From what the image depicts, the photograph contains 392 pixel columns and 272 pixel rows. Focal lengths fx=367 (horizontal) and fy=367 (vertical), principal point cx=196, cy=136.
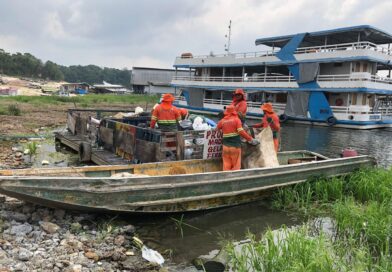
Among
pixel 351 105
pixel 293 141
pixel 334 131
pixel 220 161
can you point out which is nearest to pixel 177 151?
pixel 220 161

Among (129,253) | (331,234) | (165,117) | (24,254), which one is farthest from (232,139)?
(24,254)

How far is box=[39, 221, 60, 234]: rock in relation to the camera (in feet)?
16.8

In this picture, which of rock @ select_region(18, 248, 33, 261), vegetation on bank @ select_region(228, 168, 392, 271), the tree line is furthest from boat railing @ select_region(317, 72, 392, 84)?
the tree line

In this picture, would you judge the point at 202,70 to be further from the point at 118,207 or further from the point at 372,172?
the point at 118,207

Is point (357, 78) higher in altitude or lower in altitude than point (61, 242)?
higher

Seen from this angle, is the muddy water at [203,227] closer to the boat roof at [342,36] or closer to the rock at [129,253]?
the rock at [129,253]

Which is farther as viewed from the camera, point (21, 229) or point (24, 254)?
point (21, 229)

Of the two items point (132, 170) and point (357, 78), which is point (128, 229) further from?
point (357, 78)

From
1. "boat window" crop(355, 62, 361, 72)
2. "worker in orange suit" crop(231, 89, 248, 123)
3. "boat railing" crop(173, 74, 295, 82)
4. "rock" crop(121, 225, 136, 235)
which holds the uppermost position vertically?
"boat window" crop(355, 62, 361, 72)

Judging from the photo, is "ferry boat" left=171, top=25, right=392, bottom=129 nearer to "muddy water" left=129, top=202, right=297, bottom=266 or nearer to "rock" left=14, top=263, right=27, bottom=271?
"muddy water" left=129, top=202, right=297, bottom=266

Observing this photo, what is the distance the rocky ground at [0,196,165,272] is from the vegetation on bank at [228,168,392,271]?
59.8 inches

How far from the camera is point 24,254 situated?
435 cm

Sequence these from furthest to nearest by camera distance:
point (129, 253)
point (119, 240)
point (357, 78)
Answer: point (357, 78) → point (119, 240) → point (129, 253)

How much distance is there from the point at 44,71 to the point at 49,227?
104m
